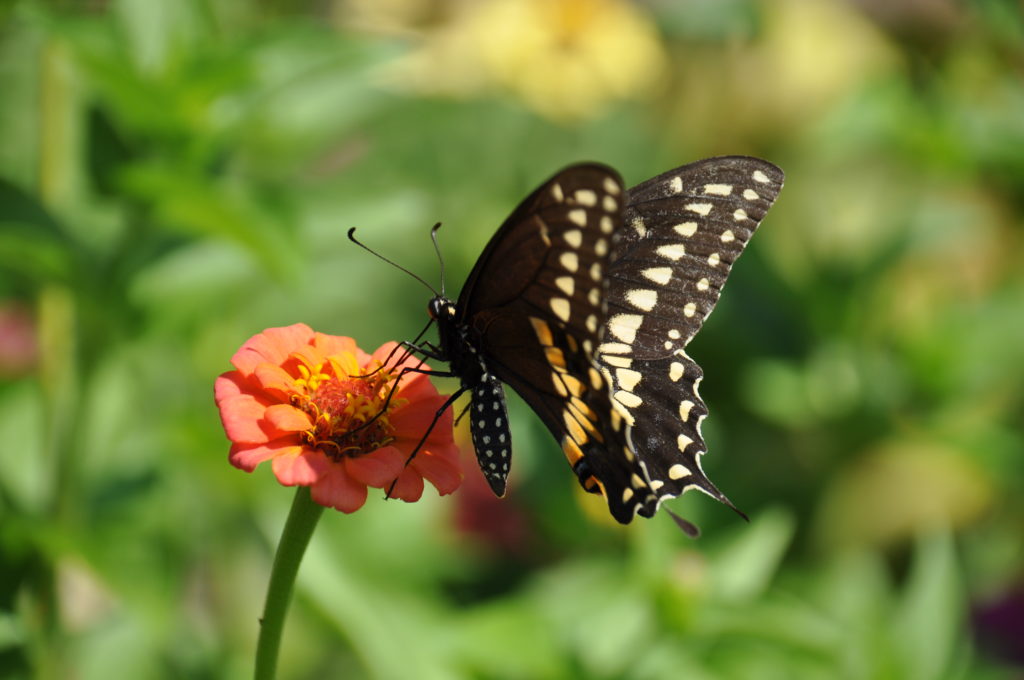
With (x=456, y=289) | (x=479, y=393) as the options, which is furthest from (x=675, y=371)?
(x=456, y=289)

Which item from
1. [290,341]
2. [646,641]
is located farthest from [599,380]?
[646,641]

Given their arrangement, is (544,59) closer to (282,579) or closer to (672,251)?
(672,251)

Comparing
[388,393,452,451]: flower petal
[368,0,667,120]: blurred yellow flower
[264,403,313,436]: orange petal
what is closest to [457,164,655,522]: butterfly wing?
[388,393,452,451]: flower petal

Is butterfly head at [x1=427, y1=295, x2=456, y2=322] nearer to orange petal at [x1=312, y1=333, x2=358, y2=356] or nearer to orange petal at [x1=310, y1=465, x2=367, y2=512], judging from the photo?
orange petal at [x1=312, y1=333, x2=358, y2=356]

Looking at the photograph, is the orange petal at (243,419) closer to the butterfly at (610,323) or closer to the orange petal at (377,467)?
the orange petal at (377,467)

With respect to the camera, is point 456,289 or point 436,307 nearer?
point 436,307

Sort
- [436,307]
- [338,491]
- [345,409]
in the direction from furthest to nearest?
[436,307] < [345,409] < [338,491]

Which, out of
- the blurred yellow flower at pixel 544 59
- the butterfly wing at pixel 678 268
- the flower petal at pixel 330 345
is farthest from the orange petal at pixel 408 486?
the blurred yellow flower at pixel 544 59
